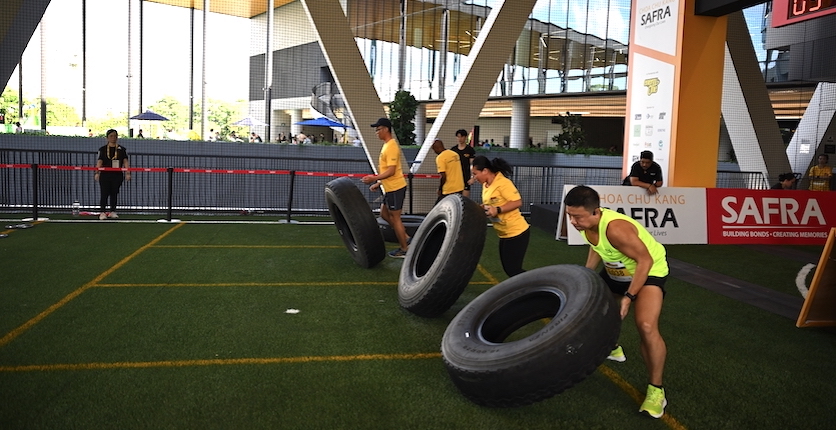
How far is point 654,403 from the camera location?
4.21 meters

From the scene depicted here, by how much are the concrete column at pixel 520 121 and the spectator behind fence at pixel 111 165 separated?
2408cm

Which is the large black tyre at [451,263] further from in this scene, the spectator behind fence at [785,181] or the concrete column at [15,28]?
the spectator behind fence at [785,181]

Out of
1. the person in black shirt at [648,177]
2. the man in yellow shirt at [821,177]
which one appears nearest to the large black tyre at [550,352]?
the person in black shirt at [648,177]

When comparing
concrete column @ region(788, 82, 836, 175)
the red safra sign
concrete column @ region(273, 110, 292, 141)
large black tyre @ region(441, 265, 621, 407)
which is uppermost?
concrete column @ region(273, 110, 292, 141)

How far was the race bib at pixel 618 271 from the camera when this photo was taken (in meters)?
4.46

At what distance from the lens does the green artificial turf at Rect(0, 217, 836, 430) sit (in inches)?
162

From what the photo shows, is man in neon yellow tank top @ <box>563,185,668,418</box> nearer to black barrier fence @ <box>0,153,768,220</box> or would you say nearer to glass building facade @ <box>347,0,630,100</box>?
black barrier fence @ <box>0,153,768,220</box>

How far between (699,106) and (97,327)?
11.1 metres

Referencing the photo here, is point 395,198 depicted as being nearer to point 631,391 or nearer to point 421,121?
point 631,391

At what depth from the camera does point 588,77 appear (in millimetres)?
30500

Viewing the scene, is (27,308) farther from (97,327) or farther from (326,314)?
(326,314)

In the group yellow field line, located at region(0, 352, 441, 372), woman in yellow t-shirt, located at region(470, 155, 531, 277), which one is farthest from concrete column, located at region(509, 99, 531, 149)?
yellow field line, located at region(0, 352, 441, 372)

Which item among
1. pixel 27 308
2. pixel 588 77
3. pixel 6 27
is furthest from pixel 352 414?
pixel 588 77

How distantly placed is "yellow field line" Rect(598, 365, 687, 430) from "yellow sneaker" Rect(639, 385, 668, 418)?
55mm
